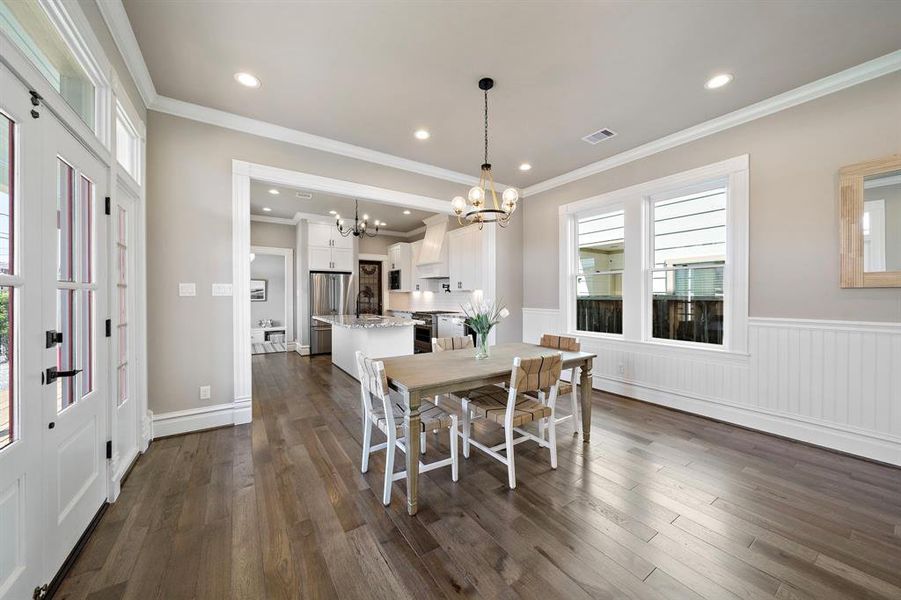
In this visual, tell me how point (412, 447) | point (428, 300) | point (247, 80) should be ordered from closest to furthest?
1. point (412, 447)
2. point (247, 80)
3. point (428, 300)

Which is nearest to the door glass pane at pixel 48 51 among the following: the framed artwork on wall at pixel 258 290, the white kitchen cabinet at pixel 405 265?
the white kitchen cabinet at pixel 405 265

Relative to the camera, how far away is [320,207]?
6.60 meters

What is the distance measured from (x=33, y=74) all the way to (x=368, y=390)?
205cm

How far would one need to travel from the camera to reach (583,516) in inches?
76.8

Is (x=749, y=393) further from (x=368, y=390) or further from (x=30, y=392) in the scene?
(x=30, y=392)

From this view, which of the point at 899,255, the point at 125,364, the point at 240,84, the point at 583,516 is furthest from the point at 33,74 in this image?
the point at 899,255

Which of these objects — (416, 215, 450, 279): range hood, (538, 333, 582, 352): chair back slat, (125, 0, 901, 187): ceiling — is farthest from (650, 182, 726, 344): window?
(416, 215, 450, 279): range hood

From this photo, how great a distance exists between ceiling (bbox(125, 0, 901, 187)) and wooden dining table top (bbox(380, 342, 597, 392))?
2212mm

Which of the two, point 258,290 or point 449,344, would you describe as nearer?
point 449,344

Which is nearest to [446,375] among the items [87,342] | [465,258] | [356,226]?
[87,342]

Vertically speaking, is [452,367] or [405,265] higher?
[405,265]

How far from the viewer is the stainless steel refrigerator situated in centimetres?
691

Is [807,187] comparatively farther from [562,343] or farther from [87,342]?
[87,342]

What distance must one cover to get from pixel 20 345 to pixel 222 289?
6.60 ft
